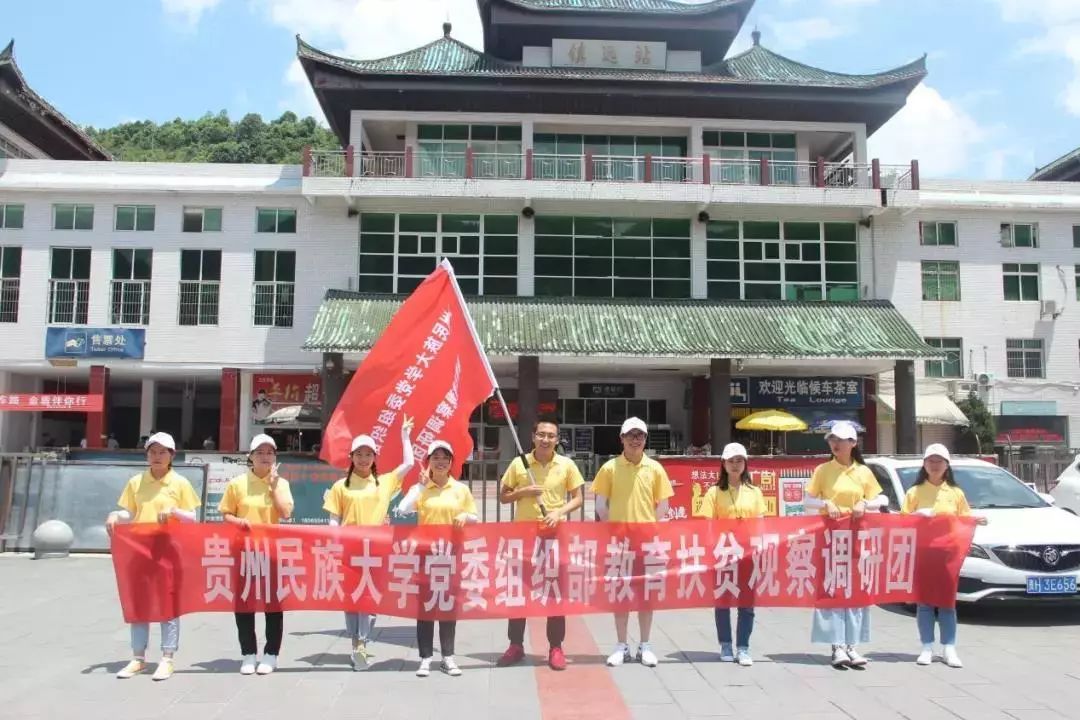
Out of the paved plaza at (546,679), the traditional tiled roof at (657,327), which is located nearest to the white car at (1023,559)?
the paved plaza at (546,679)

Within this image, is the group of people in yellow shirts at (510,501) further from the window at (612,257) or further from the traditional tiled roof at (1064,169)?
the traditional tiled roof at (1064,169)

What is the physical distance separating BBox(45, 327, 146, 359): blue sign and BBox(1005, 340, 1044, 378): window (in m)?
23.5

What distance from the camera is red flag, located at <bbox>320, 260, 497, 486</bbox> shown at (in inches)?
257

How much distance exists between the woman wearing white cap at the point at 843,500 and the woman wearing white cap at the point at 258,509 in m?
3.87

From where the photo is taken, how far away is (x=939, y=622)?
611cm

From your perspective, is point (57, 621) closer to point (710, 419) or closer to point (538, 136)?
point (710, 419)

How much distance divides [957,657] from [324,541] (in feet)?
15.3

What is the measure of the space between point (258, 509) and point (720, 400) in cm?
1595

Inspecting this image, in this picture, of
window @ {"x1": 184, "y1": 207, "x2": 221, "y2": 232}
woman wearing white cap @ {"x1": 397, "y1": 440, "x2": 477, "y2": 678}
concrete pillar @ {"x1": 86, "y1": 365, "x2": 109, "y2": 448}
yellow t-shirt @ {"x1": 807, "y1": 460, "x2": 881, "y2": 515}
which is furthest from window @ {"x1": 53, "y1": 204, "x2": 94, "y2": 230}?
yellow t-shirt @ {"x1": 807, "y1": 460, "x2": 881, "y2": 515}

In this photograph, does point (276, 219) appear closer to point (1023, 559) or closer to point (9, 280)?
point (9, 280)

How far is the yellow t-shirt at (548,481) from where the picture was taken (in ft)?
19.6

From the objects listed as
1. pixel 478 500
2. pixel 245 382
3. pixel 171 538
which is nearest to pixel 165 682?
pixel 171 538

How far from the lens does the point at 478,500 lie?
1644 cm

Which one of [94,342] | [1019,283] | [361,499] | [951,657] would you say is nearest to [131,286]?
[94,342]
